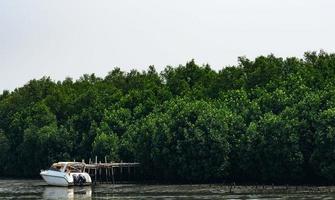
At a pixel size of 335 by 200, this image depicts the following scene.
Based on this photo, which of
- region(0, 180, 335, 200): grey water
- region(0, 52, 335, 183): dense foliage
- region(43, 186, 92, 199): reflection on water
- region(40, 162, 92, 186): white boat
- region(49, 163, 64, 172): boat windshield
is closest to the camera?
region(0, 180, 335, 200): grey water

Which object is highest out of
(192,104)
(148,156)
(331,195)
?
(192,104)

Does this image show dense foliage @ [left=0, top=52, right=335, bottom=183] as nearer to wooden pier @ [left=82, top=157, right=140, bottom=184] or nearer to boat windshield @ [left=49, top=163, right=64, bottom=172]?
wooden pier @ [left=82, top=157, right=140, bottom=184]

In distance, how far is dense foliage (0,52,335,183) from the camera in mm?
72688

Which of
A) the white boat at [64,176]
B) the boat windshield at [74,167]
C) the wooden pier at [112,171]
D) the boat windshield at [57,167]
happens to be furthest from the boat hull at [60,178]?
the wooden pier at [112,171]

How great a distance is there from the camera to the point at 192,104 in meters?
83.6

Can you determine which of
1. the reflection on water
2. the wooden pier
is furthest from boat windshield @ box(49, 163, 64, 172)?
the wooden pier

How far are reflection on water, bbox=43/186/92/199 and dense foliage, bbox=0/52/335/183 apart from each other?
1131 centimetres

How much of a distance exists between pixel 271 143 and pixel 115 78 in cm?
5185

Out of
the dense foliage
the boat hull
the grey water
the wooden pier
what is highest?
the dense foliage

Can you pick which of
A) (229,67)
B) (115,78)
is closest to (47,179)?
(229,67)

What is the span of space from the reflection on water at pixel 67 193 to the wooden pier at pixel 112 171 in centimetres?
749

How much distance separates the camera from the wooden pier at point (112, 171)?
86838 mm

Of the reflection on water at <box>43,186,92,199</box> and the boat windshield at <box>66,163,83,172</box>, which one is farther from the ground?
the boat windshield at <box>66,163,83,172</box>

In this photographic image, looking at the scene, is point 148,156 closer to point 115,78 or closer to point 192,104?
point 192,104
